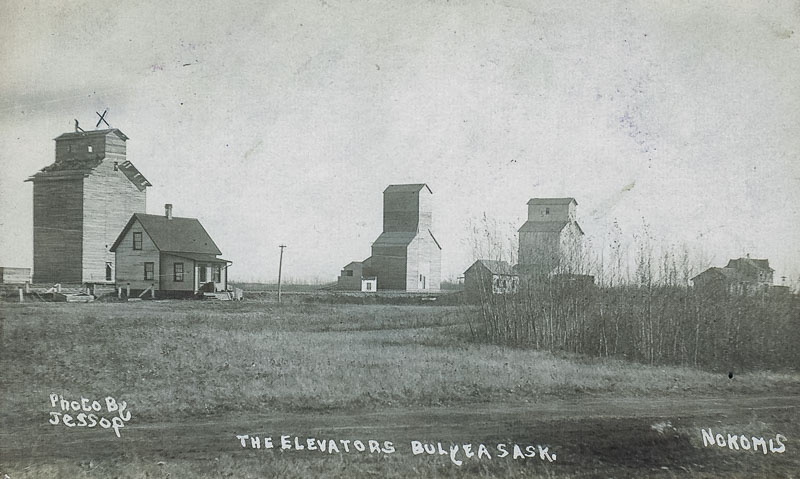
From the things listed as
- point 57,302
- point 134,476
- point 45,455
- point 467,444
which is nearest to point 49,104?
point 57,302

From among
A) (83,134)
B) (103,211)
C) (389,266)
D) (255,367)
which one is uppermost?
(83,134)

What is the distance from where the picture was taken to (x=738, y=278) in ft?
33.9

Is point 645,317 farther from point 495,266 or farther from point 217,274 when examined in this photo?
point 217,274

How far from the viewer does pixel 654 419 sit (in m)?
7.62

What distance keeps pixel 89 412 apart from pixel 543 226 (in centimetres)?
715

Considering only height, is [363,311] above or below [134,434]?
above

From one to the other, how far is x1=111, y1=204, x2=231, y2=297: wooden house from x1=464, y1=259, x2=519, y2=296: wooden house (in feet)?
15.5

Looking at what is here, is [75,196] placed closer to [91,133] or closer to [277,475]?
[91,133]

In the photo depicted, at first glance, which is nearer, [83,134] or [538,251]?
[83,134]

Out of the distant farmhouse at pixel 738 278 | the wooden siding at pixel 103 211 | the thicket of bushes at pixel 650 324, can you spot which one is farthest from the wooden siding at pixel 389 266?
the distant farmhouse at pixel 738 278

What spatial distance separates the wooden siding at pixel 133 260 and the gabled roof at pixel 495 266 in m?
5.51

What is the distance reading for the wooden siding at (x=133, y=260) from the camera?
8508mm

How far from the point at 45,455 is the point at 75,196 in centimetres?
386

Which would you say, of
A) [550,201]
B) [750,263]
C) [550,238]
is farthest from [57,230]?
[750,263]
